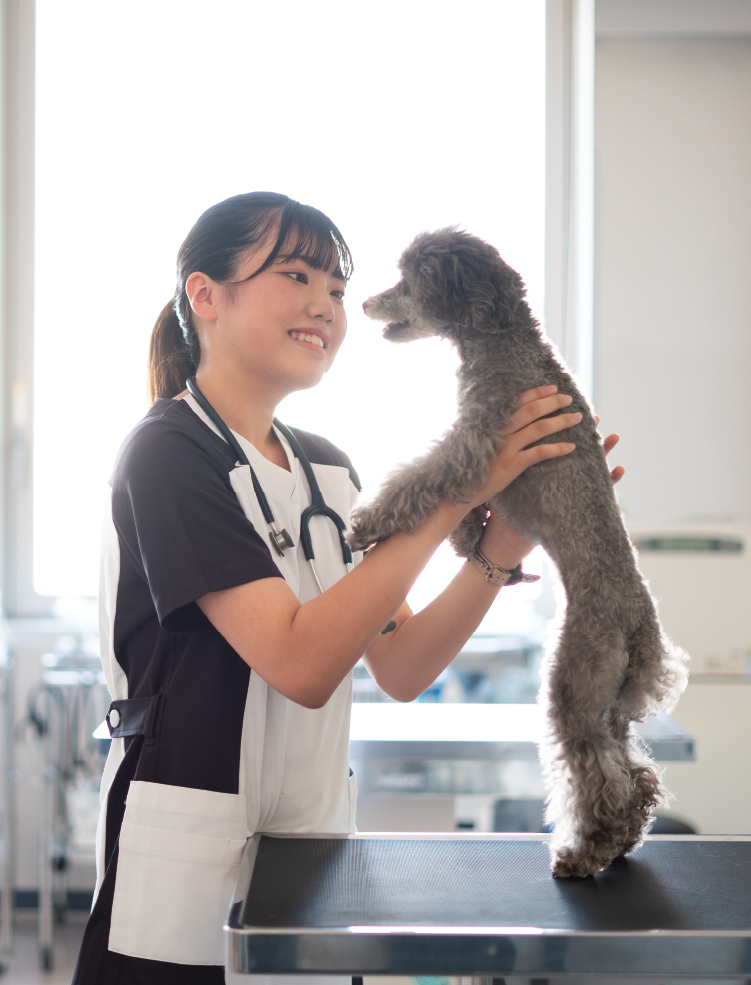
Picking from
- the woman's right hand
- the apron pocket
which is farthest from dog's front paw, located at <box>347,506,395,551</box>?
the apron pocket

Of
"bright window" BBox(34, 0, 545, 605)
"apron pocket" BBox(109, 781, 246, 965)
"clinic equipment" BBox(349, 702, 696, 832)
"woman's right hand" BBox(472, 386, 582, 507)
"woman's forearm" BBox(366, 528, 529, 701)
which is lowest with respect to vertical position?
"clinic equipment" BBox(349, 702, 696, 832)

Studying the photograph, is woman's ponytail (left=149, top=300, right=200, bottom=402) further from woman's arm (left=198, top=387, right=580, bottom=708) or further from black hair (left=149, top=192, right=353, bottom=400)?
woman's arm (left=198, top=387, right=580, bottom=708)

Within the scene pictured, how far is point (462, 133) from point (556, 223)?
0.51m

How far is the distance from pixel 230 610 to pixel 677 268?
2.22 m

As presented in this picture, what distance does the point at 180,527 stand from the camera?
92cm

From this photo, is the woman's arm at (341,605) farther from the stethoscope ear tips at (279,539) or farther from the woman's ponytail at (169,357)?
the woman's ponytail at (169,357)

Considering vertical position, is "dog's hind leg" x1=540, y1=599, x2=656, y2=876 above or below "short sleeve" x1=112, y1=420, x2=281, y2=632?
below

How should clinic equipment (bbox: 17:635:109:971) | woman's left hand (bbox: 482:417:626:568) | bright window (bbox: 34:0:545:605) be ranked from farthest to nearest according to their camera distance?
1. bright window (bbox: 34:0:545:605)
2. clinic equipment (bbox: 17:635:109:971)
3. woman's left hand (bbox: 482:417:626:568)

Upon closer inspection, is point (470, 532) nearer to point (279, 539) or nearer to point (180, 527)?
point (279, 539)

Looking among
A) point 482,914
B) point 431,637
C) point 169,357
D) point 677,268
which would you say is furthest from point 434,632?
point 677,268

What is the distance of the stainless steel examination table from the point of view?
76cm

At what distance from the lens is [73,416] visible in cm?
319

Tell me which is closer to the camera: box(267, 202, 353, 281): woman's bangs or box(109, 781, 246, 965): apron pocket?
box(109, 781, 246, 965): apron pocket

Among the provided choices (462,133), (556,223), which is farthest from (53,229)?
(556,223)
